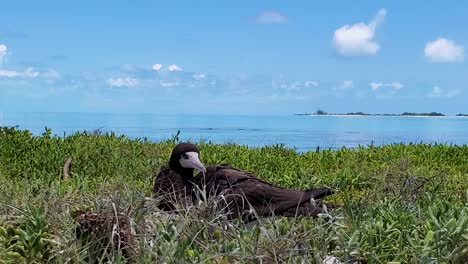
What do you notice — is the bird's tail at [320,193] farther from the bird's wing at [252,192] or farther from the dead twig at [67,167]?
the dead twig at [67,167]

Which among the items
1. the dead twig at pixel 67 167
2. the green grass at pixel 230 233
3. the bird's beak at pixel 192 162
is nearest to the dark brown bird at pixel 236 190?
the bird's beak at pixel 192 162

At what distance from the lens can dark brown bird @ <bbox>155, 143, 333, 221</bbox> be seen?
19.1ft

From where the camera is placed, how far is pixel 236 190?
6266mm

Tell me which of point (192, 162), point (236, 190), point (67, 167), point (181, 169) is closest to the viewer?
point (236, 190)

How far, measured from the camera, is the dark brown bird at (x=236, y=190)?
19.1ft

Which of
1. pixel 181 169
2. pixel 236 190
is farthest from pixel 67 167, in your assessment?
pixel 236 190

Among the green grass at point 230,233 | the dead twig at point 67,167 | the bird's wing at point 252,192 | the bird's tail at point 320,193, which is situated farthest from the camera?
the dead twig at point 67,167

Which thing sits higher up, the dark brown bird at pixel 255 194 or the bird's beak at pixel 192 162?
the bird's beak at pixel 192 162

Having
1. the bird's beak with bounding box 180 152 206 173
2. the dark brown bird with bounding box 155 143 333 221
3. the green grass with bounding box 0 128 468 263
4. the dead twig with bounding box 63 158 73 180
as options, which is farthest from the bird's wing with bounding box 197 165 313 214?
the dead twig with bounding box 63 158 73 180

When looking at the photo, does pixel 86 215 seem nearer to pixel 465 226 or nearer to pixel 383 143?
pixel 465 226

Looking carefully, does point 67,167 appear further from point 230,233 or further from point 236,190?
point 230,233

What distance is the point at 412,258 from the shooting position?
3850 millimetres

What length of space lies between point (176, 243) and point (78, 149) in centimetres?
748

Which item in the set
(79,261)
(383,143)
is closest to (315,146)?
(383,143)
